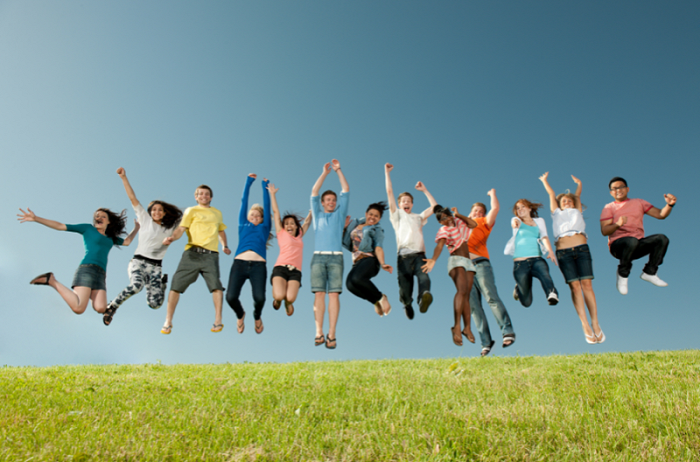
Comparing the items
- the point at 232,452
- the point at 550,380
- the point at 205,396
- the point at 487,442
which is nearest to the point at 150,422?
the point at 205,396

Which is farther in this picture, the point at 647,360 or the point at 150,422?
the point at 647,360

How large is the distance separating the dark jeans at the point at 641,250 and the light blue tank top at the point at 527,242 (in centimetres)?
271

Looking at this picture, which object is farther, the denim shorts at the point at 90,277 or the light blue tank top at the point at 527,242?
the denim shorts at the point at 90,277

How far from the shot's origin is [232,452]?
4.35m

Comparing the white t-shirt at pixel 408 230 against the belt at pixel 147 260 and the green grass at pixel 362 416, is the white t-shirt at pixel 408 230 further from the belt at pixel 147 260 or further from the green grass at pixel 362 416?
the belt at pixel 147 260

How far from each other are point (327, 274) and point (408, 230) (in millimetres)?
2308

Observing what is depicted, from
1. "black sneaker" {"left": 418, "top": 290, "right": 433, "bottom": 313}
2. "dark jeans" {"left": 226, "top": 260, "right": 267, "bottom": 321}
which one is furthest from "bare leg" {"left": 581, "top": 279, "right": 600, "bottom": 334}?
"dark jeans" {"left": 226, "top": 260, "right": 267, "bottom": 321}

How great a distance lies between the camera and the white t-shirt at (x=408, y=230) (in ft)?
35.6

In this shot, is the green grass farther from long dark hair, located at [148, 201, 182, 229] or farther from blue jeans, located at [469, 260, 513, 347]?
long dark hair, located at [148, 201, 182, 229]

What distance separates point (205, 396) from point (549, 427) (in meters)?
4.36

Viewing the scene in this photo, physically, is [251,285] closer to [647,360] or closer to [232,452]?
→ [232,452]

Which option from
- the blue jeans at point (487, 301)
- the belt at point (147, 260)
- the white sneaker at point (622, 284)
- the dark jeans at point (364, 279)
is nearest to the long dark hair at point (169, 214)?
the belt at point (147, 260)

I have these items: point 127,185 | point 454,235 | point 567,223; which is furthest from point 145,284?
point 567,223

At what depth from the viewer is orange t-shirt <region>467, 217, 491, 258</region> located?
11109 millimetres
